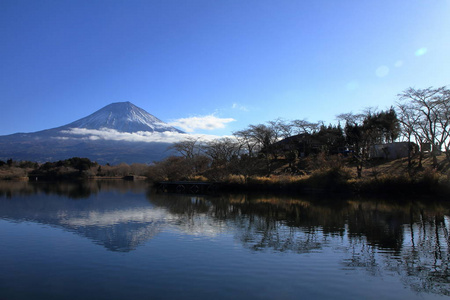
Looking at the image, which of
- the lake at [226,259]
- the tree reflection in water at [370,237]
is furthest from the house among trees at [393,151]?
the lake at [226,259]

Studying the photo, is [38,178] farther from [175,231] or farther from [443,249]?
[443,249]

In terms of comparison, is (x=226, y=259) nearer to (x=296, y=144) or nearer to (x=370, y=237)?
(x=370, y=237)

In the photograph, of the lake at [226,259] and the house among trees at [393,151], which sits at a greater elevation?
the house among trees at [393,151]

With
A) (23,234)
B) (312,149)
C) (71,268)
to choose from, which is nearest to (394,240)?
(71,268)

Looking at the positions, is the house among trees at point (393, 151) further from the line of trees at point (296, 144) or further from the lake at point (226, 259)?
the lake at point (226, 259)

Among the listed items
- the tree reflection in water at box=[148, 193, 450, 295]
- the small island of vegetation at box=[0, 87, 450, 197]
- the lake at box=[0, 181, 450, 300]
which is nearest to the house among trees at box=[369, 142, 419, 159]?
the small island of vegetation at box=[0, 87, 450, 197]

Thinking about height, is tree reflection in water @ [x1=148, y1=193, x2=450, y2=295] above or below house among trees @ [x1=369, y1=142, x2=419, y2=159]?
below

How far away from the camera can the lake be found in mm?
6703

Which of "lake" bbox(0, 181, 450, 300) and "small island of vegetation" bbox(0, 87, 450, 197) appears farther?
"small island of vegetation" bbox(0, 87, 450, 197)

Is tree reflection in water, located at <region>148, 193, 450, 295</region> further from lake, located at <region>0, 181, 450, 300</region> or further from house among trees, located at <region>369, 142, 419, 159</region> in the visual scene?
house among trees, located at <region>369, 142, 419, 159</region>

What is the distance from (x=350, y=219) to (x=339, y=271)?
890 cm

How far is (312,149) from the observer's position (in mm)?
53438

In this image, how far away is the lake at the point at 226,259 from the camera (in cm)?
670

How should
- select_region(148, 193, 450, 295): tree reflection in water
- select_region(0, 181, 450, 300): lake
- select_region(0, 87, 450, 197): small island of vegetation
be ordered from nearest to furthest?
select_region(0, 181, 450, 300): lake, select_region(148, 193, 450, 295): tree reflection in water, select_region(0, 87, 450, 197): small island of vegetation
